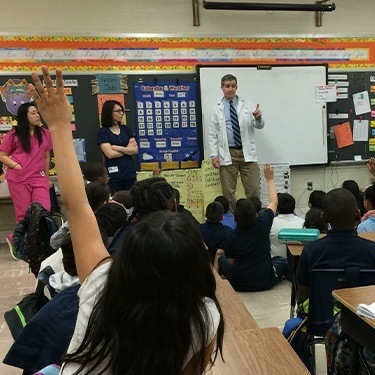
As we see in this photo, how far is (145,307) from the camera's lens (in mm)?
721

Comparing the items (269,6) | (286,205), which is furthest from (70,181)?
(269,6)

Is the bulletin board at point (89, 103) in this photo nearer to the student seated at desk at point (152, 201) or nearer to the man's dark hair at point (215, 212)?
the man's dark hair at point (215, 212)

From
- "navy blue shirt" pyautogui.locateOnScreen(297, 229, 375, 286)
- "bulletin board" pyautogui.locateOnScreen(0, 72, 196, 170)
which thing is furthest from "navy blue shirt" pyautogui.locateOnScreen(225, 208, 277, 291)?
"bulletin board" pyautogui.locateOnScreen(0, 72, 196, 170)

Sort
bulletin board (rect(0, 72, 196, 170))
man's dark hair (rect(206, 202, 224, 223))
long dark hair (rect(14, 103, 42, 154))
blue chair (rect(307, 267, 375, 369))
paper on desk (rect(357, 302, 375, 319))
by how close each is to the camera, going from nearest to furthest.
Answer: paper on desk (rect(357, 302, 375, 319)) → blue chair (rect(307, 267, 375, 369)) → man's dark hair (rect(206, 202, 224, 223)) → long dark hair (rect(14, 103, 42, 154)) → bulletin board (rect(0, 72, 196, 170))

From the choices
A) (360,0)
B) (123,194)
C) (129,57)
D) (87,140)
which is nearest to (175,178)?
(87,140)

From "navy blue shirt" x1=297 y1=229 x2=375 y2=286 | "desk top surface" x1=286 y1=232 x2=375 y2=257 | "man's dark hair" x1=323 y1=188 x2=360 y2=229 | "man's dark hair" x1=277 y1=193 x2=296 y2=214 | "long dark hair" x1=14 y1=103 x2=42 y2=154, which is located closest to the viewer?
"navy blue shirt" x1=297 y1=229 x2=375 y2=286

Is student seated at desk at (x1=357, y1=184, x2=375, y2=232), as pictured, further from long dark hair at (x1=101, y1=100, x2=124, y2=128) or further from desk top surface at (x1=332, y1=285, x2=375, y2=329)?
long dark hair at (x1=101, y1=100, x2=124, y2=128)

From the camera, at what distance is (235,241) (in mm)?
3041

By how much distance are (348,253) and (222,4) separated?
3899 millimetres

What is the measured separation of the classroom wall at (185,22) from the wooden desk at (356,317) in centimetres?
407

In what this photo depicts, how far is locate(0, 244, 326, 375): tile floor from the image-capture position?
2559mm

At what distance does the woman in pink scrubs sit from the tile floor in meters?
0.66

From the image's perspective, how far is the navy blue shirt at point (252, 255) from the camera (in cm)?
300

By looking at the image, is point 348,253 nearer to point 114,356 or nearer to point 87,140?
point 114,356
